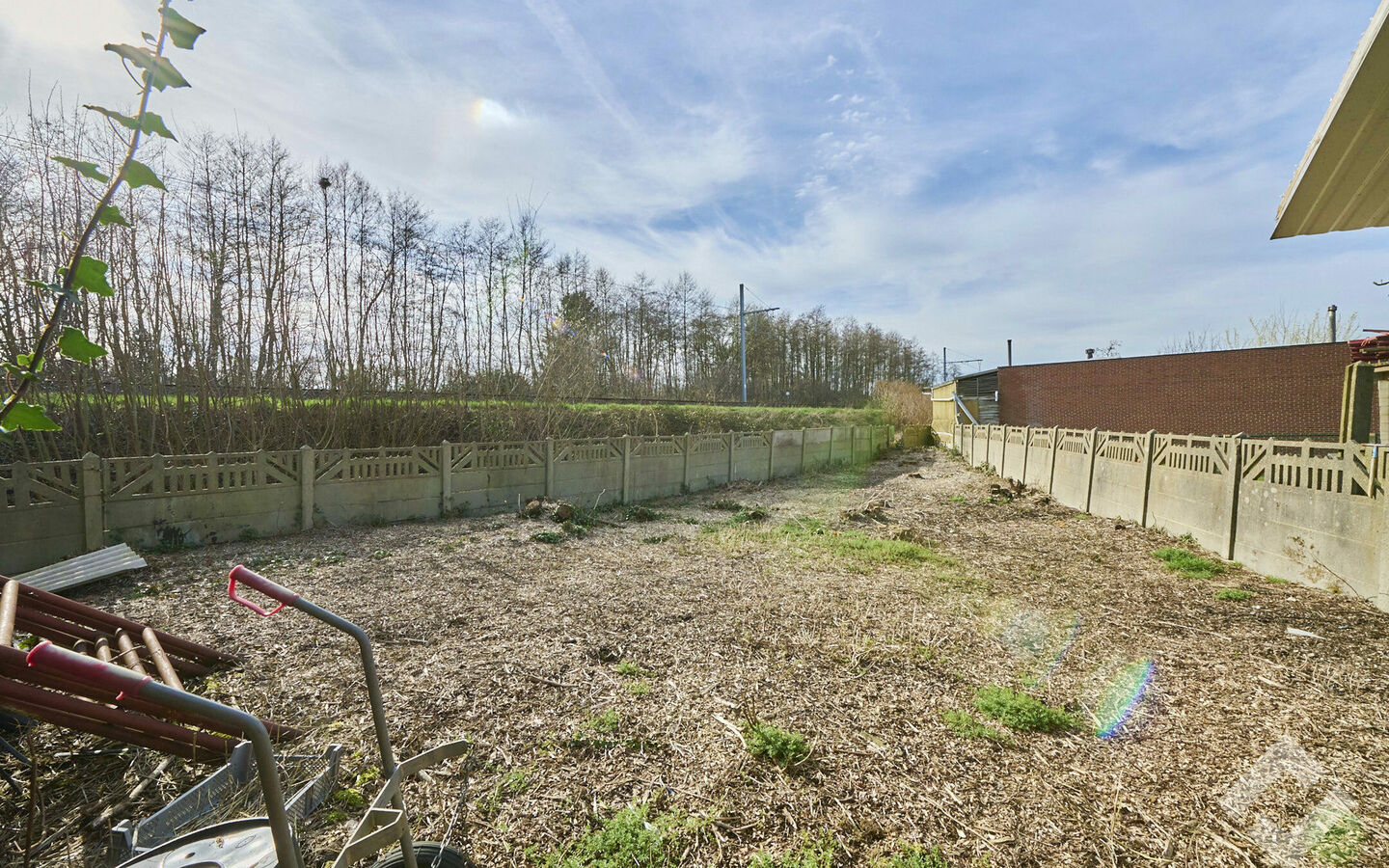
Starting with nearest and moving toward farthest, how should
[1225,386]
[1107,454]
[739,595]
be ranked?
1. [739,595]
2. [1107,454]
3. [1225,386]

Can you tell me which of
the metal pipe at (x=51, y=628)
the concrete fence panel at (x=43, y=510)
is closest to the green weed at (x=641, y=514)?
the concrete fence panel at (x=43, y=510)

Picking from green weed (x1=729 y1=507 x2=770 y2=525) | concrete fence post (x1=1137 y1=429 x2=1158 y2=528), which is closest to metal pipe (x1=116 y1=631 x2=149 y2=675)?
green weed (x1=729 y1=507 x2=770 y2=525)

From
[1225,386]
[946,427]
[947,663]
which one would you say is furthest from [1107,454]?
[946,427]

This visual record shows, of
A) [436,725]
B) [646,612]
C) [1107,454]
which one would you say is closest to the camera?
[436,725]

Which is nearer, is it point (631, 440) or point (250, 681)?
point (250, 681)

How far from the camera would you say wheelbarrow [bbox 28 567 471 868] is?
1.02 m

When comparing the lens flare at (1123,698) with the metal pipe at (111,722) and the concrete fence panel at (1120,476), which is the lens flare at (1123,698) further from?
the concrete fence panel at (1120,476)

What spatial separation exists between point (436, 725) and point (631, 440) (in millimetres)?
8206

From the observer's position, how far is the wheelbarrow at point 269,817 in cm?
102

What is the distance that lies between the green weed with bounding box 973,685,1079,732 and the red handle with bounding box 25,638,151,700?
12.0 feet

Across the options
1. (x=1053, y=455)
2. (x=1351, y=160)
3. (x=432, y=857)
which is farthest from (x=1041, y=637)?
(x=1053, y=455)

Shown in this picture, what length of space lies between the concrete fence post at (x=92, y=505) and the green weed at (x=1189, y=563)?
37.0 ft

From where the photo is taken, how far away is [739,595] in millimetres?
5441

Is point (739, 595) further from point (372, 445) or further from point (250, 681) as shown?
point (372, 445)
